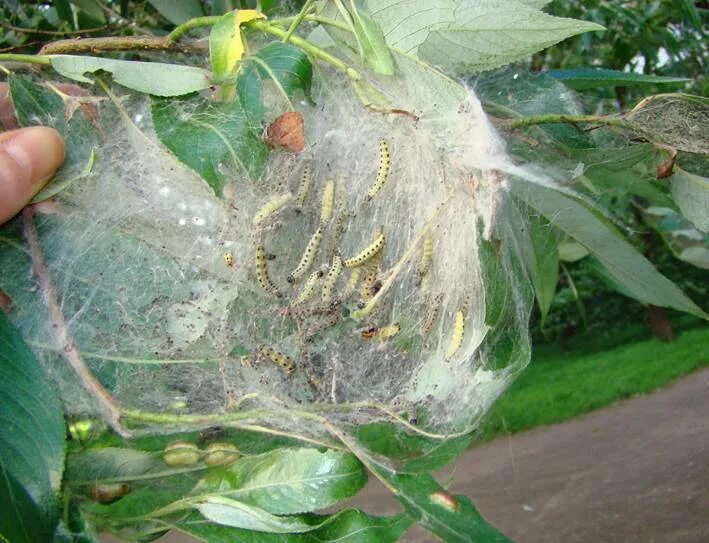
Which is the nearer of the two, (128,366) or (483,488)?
(128,366)

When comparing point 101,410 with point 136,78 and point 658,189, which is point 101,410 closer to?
point 136,78

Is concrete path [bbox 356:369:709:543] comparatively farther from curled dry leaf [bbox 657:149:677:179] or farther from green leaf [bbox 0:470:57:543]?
green leaf [bbox 0:470:57:543]

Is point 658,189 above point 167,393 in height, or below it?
above

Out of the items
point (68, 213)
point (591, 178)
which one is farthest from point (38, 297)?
point (591, 178)

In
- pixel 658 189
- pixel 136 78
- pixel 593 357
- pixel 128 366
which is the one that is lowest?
pixel 593 357

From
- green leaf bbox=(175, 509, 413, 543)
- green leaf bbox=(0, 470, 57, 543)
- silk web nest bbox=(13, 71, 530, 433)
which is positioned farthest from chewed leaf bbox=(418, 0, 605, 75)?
green leaf bbox=(0, 470, 57, 543)

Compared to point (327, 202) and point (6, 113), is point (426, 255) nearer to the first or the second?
point (327, 202)

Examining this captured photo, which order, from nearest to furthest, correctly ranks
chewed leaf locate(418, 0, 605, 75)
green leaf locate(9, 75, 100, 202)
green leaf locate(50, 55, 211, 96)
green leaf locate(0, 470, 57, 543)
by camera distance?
green leaf locate(0, 470, 57, 543), chewed leaf locate(418, 0, 605, 75), green leaf locate(50, 55, 211, 96), green leaf locate(9, 75, 100, 202)
